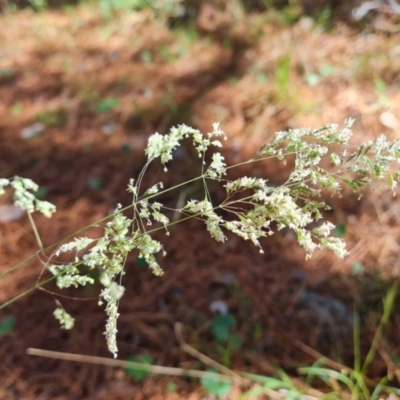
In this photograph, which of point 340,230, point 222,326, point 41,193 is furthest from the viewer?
point 41,193

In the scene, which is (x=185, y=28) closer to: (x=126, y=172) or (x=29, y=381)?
(x=126, y=172)

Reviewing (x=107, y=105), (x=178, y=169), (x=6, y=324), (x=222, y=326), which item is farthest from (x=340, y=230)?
(x=107, y=105)

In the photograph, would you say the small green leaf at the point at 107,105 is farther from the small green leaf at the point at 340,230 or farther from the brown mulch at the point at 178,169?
the small green leaf at the point at 340,230

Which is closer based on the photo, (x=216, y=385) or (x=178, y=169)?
(x=216, y=385)

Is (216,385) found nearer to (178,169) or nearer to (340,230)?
(340,230)

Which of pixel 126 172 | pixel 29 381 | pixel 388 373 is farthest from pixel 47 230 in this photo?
pixel 388 373

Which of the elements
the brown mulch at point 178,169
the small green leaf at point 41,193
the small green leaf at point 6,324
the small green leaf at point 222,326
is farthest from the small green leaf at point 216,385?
the small green leaf at point 41,193

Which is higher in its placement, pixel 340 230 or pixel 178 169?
pixel 178 169
